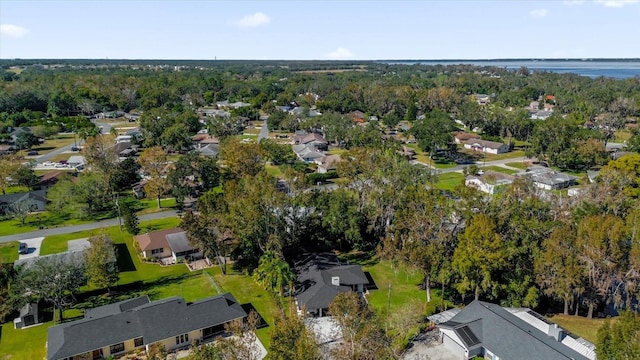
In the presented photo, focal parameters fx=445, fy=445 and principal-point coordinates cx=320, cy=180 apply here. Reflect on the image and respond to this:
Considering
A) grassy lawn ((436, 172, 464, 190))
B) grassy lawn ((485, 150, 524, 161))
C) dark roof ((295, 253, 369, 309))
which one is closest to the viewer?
dark roof ((295, 253, 369, 309))

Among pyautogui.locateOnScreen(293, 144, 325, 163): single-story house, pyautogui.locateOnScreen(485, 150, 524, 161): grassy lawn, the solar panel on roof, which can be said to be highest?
pyautogui.locateOnScreen(293, 144, 325, 163): single-story house

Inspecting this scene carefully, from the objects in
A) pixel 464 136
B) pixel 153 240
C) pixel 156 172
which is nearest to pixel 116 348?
pixel 153 240

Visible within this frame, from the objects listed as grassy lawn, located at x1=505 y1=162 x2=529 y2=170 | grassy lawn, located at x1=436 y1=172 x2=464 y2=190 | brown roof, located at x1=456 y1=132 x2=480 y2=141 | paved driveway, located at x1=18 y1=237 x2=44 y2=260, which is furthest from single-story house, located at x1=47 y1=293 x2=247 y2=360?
brown roof, located at x1=456 y1=132 x2=480 y2=141

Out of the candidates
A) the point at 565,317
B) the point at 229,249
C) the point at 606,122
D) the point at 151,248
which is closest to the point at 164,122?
the point at 151,248

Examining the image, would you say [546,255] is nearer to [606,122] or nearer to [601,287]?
[601,287]

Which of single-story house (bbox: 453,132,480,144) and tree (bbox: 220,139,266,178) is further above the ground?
tree (bbox: 220,139,266,178)

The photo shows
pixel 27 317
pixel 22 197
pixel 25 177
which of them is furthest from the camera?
pixel 25 177

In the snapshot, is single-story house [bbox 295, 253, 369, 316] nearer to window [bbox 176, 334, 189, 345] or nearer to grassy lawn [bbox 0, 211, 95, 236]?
window [bbox 176, 334, 189, 345]

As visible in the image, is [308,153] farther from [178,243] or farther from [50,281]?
[50,281]
